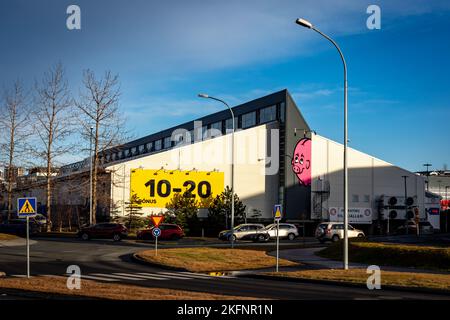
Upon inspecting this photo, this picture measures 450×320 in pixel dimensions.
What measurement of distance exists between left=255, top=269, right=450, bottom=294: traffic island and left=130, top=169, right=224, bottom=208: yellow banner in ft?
123

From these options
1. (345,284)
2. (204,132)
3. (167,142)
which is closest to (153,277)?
(345,284)

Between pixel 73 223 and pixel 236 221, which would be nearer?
pixel 236 221

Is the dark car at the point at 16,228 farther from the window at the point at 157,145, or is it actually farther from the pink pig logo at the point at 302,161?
the window at the point at 157,145

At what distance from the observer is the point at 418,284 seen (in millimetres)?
17578

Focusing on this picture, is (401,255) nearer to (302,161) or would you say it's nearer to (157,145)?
(302,161)

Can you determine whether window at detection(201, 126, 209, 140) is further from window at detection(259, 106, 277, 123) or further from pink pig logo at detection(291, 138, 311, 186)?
pink pig logo at detection(291, 138, 311, 186)

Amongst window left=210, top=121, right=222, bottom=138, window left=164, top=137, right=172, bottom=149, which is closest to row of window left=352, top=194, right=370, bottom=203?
window left=210, top=121, right=222, bottom=138

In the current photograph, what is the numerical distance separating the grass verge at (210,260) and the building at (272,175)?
26938 millimetres

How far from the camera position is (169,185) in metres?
59.5

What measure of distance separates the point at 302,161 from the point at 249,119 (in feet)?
31.5

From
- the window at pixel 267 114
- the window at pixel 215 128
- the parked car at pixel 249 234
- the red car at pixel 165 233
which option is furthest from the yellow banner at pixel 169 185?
the window at pixel 215 128
